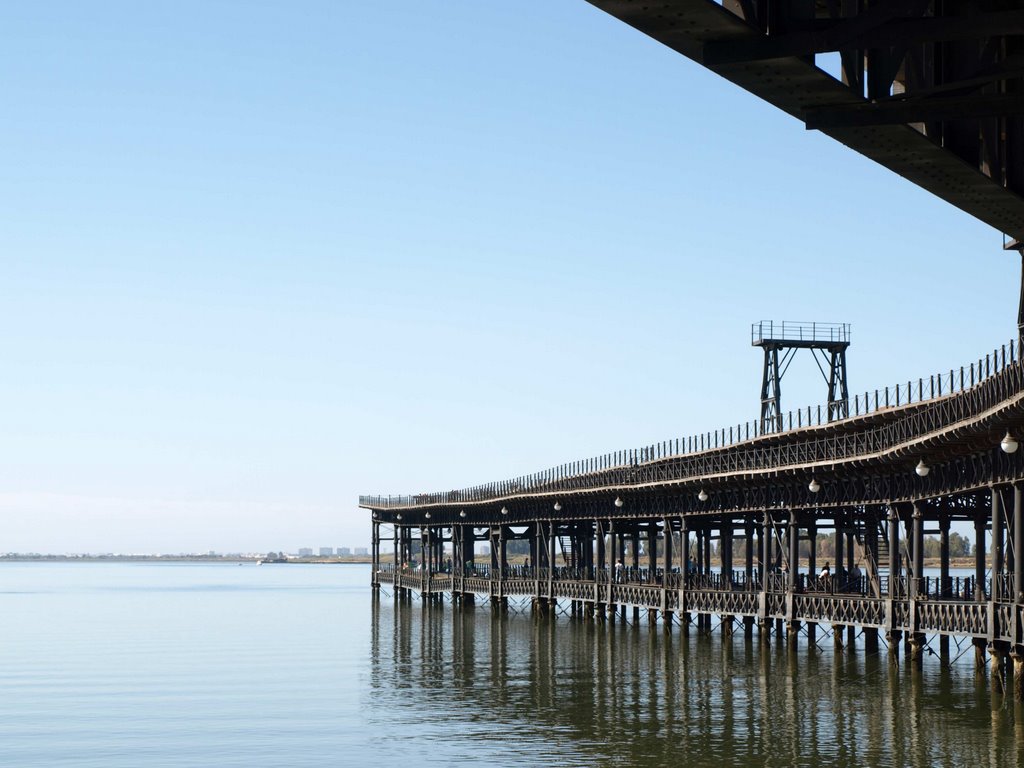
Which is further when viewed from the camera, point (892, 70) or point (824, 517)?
point (824, 517)

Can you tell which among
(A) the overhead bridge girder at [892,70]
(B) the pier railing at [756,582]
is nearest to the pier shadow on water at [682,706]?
(B) the pier railing at [756,582]

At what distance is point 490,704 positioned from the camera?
44688 millimetres

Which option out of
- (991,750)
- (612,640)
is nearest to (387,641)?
→ (612,640)

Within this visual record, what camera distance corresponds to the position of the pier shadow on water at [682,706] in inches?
1324

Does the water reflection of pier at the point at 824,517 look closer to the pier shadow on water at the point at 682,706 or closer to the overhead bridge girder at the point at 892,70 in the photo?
the pier shadow on water at the point at 682,706

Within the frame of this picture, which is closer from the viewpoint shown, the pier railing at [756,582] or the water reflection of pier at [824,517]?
the water reflection of pier at [824,517]

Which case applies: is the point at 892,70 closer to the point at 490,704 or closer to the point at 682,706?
the point at 682,706

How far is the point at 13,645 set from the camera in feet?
247

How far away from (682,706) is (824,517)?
1042 inches

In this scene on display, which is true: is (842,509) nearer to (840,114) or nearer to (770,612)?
(770,612)

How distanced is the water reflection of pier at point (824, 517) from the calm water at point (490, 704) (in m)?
2.03

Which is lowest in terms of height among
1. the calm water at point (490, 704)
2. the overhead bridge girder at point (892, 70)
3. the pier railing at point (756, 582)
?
the calm water at point (490, 704)

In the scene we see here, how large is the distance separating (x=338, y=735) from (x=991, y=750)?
16.9 m

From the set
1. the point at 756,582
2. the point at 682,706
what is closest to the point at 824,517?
the point at 756,582
